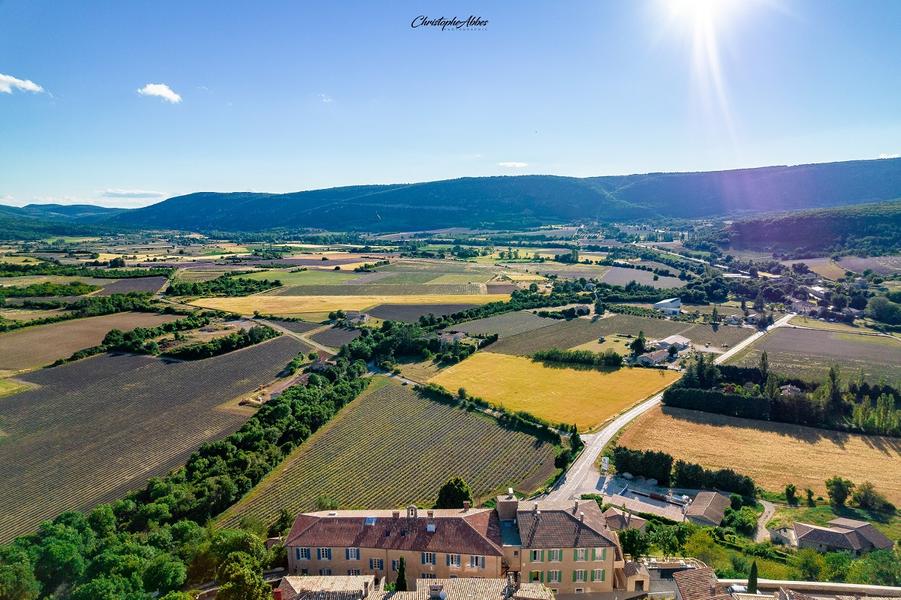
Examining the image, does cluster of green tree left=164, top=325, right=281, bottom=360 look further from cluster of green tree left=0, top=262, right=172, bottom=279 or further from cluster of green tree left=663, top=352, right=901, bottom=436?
cluster of green tree left=0, top=262, right=172, bottom=279

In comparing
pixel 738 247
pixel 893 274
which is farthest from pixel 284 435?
pixel 738 247

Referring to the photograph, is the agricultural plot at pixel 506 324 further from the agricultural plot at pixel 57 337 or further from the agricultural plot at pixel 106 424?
the agricultural plot at pixel 57 337

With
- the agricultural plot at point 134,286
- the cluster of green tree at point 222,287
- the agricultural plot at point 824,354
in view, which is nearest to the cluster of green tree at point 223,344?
the cluster of green tree at point 222,287

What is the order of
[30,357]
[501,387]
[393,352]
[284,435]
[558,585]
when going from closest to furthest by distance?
[558,585]
[284,435]
[501,387]
[30,357]
[393,352]

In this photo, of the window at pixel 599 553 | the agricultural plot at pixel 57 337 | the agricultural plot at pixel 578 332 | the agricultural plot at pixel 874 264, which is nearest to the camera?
the window at pixel 599 553

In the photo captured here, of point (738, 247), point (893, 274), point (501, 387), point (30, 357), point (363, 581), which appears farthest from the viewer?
point (738, 247)

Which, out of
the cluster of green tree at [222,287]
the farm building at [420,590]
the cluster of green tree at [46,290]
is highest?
the cluster of green tree at [46,290]

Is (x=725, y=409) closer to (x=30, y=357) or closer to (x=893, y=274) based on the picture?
(x=30, y=357)
